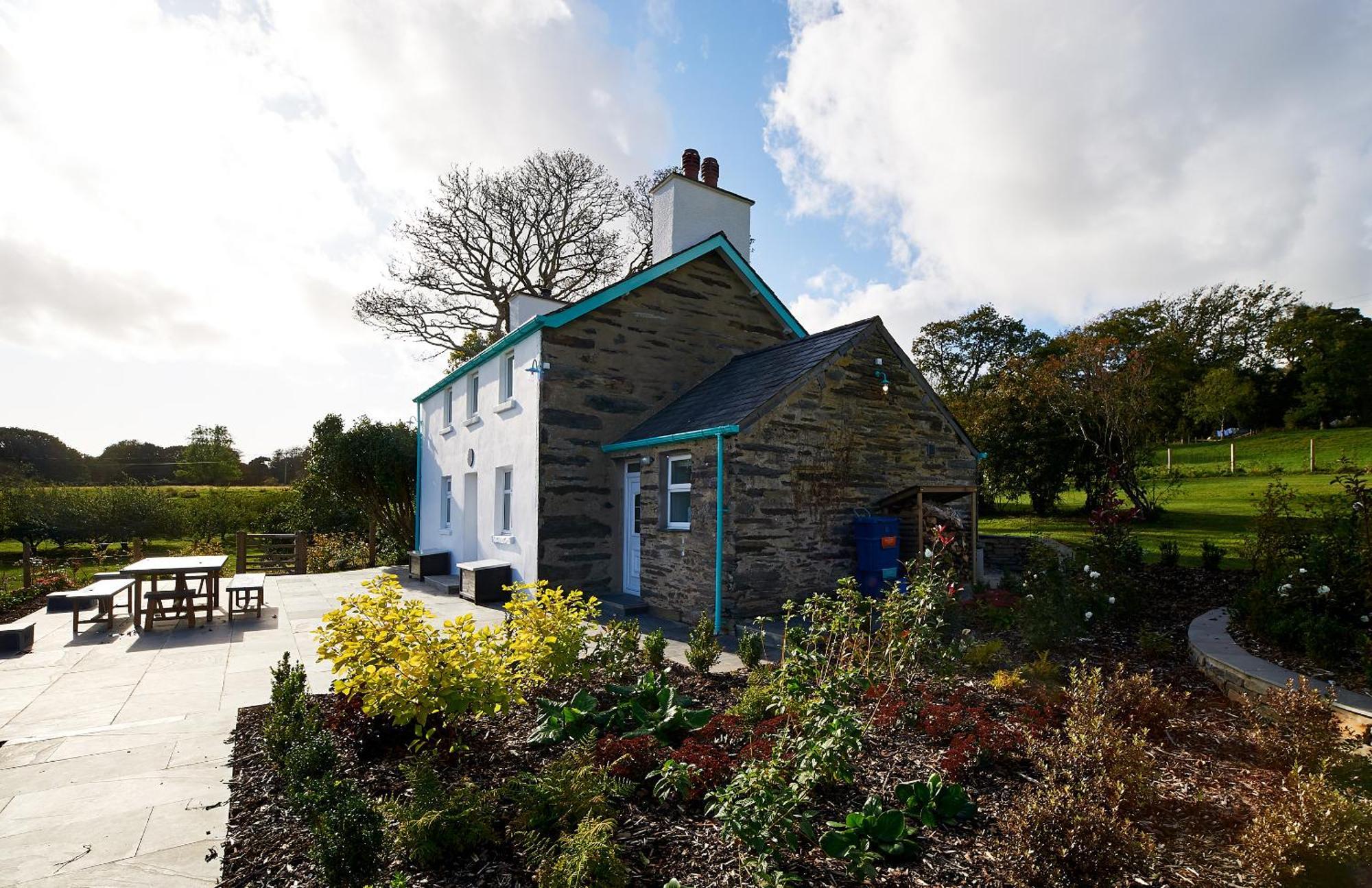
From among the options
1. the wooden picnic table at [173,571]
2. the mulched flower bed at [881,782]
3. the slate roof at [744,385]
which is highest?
the slate roof at [744,385]

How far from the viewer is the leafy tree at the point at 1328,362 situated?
34.5m

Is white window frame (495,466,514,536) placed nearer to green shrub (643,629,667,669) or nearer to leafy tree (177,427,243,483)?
green shrub (643,629,667,669)

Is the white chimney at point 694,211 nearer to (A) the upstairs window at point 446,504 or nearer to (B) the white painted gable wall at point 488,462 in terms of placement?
(B) the white painted gable wall at point 488,462

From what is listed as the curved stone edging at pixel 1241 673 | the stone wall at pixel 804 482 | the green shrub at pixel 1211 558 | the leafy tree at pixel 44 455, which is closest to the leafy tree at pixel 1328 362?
the green shrub at pixel 1211 558

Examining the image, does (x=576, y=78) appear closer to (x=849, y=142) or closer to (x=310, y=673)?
(x=849, y=142)

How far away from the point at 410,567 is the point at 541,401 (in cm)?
749

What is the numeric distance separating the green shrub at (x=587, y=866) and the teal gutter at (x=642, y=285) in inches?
387

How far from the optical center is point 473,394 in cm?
1608

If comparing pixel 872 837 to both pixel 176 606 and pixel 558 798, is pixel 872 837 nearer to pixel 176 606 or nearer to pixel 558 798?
pixel 558 798

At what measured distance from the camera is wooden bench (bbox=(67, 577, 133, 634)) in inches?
366

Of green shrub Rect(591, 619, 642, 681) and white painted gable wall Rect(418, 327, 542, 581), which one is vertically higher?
white painted gable wall Rect(418, 327, 542, 581)

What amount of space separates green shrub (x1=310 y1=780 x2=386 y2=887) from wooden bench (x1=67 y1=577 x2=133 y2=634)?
30.0ft

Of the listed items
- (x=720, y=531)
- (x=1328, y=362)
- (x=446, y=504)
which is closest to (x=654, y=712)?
(x=720, y=531)

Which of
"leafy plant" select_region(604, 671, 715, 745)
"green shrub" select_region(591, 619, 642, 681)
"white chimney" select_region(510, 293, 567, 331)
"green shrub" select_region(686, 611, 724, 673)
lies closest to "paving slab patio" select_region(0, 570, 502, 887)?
"leafy plant" select_region(604, 671, 715, 745)
